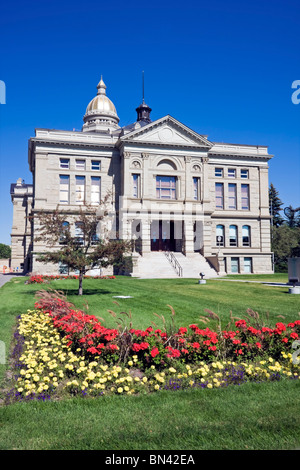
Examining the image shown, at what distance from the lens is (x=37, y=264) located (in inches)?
1618

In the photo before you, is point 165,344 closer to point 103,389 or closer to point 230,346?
point 230,346

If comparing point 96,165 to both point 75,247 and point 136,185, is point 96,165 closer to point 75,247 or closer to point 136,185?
point 136,185

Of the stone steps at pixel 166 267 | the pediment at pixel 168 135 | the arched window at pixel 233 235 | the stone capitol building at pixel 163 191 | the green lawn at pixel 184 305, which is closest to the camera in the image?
the green lawn at pixel 184 305

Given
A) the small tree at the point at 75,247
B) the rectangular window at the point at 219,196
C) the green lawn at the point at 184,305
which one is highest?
the rectangular window at the point at 219,196

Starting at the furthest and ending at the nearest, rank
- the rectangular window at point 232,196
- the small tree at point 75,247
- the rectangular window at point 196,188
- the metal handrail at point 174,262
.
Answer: the rectangular window at point 232,196
the rectangular window at point 196,188
the metal handrail at point 174,262
the small tree at point 75,247

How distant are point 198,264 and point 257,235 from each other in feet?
46.6

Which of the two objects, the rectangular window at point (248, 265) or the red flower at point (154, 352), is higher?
the rectangular window at point (248, 265)

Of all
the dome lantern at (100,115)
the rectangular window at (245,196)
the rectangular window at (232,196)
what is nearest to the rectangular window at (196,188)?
the rectangular window at (232,196)

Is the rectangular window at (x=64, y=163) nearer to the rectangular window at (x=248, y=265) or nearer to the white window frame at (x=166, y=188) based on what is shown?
the white window frame at (x=166, y=188)

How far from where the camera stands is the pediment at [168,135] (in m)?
42.6

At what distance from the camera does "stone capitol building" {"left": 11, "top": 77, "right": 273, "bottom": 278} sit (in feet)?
137

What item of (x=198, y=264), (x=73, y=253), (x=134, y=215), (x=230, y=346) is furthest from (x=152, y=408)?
(x=134, y=215)

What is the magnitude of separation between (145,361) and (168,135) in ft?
127

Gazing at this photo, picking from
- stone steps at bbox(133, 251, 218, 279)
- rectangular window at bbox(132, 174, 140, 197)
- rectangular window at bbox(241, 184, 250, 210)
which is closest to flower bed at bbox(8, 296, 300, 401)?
stone steps at bbox(133, 251, 218, 279)
